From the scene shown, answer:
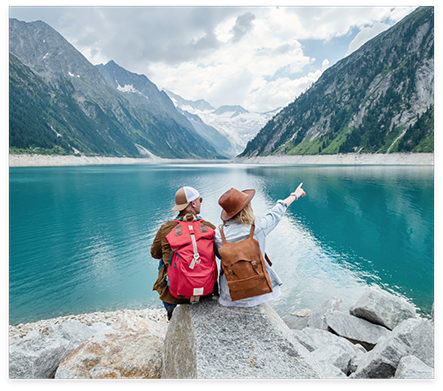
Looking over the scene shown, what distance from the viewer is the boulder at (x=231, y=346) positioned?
369 cm

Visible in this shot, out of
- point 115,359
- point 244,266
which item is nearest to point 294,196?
point 244,266

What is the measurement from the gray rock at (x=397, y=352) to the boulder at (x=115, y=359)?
450 cm

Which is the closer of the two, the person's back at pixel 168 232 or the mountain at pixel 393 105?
the person's back at pixel 168 232

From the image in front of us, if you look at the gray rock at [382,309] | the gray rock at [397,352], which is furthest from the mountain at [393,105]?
the gray rock at [397,352]

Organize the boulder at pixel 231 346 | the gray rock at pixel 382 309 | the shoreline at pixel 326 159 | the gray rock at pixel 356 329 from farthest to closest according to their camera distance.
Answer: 1. the shoreline at pixel 326 159
2. the gray rock at pixel 382 309
3. the gray rock at pixel 356 329
4. the boulder at pixel 231 346

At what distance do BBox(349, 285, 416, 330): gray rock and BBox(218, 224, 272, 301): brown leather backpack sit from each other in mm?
8777

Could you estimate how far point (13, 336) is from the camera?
968 centimetres

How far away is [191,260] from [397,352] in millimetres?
5086

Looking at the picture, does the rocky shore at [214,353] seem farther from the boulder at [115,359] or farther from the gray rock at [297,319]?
the gray rock at [297,319]

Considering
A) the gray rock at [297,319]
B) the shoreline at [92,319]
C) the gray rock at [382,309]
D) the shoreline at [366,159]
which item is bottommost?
the gray rock at [297,319]

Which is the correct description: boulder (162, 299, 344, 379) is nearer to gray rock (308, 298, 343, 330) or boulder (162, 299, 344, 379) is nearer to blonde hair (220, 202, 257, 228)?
blonde hair (220, 202, 257, 228)

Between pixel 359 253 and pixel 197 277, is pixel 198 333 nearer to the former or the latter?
pixel 197 277

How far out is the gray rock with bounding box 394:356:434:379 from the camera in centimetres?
425

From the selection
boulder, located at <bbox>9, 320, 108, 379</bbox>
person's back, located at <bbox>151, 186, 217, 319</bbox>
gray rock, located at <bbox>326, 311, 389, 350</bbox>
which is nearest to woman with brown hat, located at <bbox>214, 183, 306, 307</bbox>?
person's back, located at <bbox>151, 186, 217, 319</bbox>
